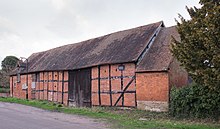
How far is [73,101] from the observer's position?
27.5 m

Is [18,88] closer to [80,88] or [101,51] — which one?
[80,88]

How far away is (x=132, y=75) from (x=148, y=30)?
17.1ft

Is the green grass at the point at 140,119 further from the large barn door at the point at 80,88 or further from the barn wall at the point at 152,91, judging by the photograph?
the large barn door at the point at 80,88

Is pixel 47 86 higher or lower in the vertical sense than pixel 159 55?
lower

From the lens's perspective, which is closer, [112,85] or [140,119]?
[140,119]

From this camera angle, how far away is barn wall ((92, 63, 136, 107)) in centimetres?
2202

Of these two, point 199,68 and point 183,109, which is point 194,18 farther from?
point 183,109

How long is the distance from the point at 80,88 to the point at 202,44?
15814 mm

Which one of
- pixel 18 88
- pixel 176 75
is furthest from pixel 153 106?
pixel 18 88

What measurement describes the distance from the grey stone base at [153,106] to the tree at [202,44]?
21.5 feet

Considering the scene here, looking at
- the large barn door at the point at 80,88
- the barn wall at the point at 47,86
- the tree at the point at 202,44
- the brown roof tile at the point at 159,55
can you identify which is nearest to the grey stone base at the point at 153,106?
the brown roof tile at the point at 159,55

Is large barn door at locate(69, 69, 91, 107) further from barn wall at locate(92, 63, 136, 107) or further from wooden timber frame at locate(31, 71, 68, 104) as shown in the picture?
wooden timber frame at locate(31, 71, 68, 104)

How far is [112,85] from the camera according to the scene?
23.3m

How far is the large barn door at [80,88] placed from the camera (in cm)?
2580
